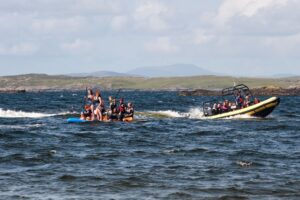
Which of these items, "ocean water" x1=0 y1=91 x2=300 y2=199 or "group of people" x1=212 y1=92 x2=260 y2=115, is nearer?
"ocean water" x1=0 y1=91 x2=300 y2=199

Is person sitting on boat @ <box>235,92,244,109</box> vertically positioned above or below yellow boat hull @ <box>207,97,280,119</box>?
above

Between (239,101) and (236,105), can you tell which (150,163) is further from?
(236,105)

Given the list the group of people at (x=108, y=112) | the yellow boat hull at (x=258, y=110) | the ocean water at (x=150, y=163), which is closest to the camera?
the ocean water at (x=150, y=163)

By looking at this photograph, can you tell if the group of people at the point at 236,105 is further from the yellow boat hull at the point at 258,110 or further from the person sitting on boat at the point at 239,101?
the yellow boat hull at the point at 258,110

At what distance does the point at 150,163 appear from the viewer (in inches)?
1022

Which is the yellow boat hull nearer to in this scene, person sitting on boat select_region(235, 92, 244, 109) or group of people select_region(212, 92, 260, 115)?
group of people select_region(212, 92, 260, 115)

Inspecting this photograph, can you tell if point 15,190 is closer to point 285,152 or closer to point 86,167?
point 86,167

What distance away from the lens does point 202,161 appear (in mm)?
26406

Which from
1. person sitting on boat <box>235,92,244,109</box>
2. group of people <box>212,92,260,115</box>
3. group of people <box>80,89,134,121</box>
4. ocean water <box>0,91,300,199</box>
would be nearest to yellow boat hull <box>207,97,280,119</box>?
group of people <box>212,92,260,115</box>

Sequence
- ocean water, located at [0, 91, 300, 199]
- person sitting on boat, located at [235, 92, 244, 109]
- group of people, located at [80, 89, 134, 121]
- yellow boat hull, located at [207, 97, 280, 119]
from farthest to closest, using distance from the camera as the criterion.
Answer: person sitting on boat, located at [235, 92, 244, 109] → yellow boat hull, located at [207, 97, 280, 119] → group of people, located at [80, 89, 134, 121] → ocean water, located at [0, 91, 300, 199]

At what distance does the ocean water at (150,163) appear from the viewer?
20.1 metres

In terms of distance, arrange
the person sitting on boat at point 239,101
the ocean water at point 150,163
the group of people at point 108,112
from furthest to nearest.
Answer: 1. the person sitting on boat at point 239,101
2. the group of people at point 108,112
3. the ocean water at point 150,163

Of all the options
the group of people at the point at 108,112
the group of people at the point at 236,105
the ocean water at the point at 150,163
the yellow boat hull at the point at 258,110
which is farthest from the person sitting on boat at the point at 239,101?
the ocean water at the point at 150,163

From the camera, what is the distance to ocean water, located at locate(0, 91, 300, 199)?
2011cm
